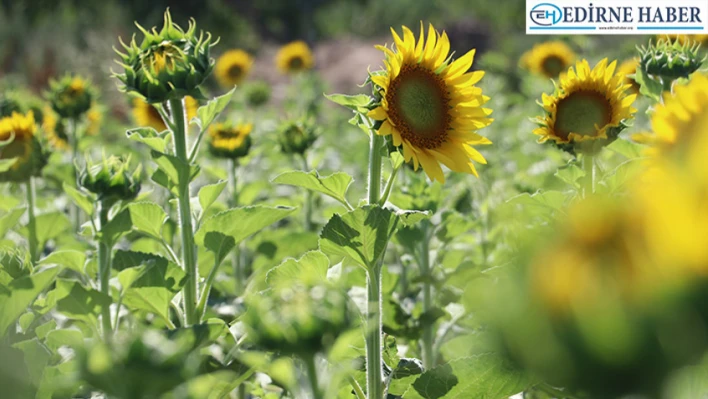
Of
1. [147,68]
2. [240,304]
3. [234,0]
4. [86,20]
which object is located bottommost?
[240,304]

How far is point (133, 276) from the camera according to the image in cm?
95

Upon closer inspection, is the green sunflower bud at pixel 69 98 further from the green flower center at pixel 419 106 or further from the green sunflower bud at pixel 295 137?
the green flower center at pixel 419 106

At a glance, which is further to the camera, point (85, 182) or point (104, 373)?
point (85, 182)

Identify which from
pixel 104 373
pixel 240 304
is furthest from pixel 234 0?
pixel 104 373

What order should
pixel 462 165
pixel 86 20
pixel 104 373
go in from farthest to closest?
pixel 86 20 → pixel 462 165 → pixel 104 373

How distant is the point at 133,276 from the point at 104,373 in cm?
58

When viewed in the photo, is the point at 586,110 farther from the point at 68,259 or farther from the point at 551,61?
the point at 551,61

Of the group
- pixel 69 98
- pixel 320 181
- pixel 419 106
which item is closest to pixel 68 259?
pixel 320 181

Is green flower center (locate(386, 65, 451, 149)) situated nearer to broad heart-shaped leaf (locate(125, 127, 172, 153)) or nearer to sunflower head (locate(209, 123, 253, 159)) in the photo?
broad heart-shaped leaf (locate(125, 127, 172, 153))

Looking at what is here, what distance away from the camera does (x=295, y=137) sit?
2189 mm

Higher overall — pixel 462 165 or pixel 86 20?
pixel 86 20

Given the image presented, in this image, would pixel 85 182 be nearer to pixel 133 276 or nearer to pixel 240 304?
pixel 133 276

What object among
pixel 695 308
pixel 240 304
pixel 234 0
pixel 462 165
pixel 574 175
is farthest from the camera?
pixel 234 0

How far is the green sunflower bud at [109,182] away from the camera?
3.51ft
